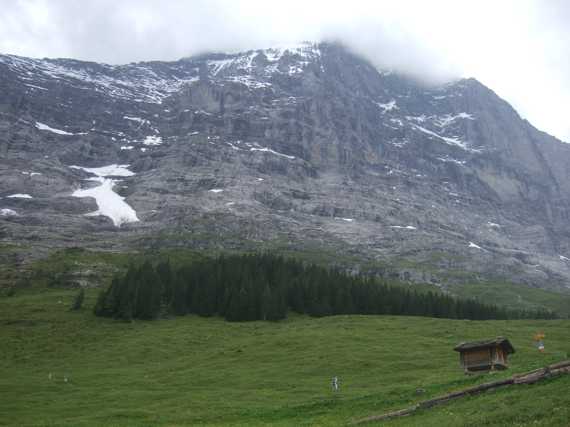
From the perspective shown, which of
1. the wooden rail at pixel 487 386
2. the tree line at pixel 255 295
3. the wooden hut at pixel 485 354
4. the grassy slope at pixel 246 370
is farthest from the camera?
the tree line at pixel 255 295

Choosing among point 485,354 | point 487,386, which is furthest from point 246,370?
point 487,386

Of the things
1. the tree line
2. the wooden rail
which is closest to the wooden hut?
the wooden rail

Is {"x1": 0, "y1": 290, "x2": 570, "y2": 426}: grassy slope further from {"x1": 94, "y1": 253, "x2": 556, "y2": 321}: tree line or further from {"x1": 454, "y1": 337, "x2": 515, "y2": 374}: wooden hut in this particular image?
{"x1": 94, "y1": 253, "x2": 556, "y2": 321}: tree line

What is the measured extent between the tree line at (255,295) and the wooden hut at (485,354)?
6063 centimetres

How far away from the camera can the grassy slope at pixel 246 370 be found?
34406 millimetres

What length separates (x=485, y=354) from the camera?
47.8m

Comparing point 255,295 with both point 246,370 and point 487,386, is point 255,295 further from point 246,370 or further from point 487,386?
point 487,386

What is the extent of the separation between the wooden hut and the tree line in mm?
60630

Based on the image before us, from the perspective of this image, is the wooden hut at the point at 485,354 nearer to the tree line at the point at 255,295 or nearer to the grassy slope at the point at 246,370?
the grassy slope at the point at 246,370

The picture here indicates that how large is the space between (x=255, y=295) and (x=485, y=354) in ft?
218

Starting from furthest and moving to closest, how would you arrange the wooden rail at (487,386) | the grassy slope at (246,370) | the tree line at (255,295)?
1. the tree line at (255,295)
2. the grassy slope at (246,370)
3. the wooden rail at (487,386)

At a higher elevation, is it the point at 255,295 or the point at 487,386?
the point at 255,295

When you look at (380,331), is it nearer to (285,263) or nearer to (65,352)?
(65,352)

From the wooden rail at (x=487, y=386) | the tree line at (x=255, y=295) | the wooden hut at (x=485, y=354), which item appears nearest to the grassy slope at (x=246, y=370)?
the wooden rail at (x=487, y=386)
